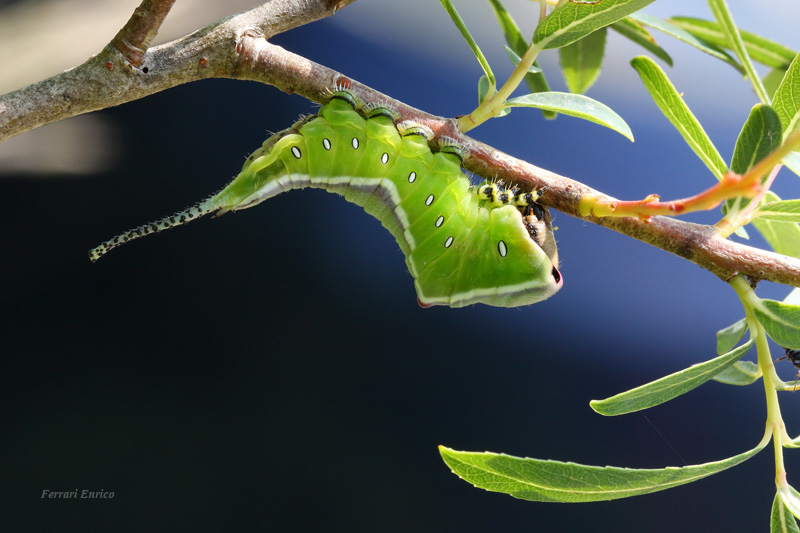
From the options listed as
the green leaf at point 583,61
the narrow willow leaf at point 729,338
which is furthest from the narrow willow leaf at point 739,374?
the green leaf at point 583,61

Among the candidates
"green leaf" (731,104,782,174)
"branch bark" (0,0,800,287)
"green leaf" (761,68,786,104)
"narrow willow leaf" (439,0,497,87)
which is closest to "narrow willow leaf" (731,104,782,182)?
"green leaf" (731,104,782,174)

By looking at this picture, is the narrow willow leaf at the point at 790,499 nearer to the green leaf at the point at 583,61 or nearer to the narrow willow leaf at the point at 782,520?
the narrow willow leaf at the point at 782,520

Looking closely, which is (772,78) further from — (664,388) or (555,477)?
(555,477)

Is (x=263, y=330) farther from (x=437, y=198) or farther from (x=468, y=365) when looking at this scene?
(x=437, y=198)

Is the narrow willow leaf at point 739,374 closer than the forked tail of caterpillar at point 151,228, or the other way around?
the forked tail of caterpillar at point 151,228

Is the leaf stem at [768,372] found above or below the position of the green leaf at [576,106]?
Result: below

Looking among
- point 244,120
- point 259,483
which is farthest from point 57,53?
point 259,483

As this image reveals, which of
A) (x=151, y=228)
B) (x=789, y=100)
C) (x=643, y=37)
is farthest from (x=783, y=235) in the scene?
(x=151, y=228)
